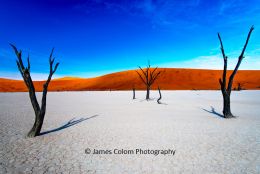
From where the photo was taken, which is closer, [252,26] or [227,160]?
[227,160]

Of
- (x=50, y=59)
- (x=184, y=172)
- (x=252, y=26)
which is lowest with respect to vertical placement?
(x=184, y=172)

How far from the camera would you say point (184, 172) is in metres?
5.35

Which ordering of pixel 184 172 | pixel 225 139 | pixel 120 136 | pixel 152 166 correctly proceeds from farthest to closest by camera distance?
1. pixel 120 136
2. pixel 225 139
3. pixel 152 166
4. pixel 184 172

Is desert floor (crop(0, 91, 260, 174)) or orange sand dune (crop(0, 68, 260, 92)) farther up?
orange sand dune (crop(0, 68, 260, 92))

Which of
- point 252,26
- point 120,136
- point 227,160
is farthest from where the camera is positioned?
point 252,26

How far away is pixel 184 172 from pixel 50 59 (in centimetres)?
701

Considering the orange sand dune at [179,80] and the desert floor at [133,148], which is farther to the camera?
the orange sand dune at [179,80]

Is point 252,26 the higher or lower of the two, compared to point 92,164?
higher

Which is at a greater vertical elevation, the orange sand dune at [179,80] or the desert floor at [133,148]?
the orange sand dune at [179,80]

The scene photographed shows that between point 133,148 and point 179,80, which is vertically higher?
point 179,80

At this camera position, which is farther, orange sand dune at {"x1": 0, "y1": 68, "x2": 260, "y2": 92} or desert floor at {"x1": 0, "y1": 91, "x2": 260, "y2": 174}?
orange sand dune at {"x1": 0, "y1": 68, "x2": 260, "y2": 92}

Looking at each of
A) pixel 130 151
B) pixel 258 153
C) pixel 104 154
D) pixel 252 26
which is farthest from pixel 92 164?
pixel 252 26

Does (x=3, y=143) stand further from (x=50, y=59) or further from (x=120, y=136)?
(x=120, y=136)

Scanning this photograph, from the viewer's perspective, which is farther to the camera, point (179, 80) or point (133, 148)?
point (179, 80)
